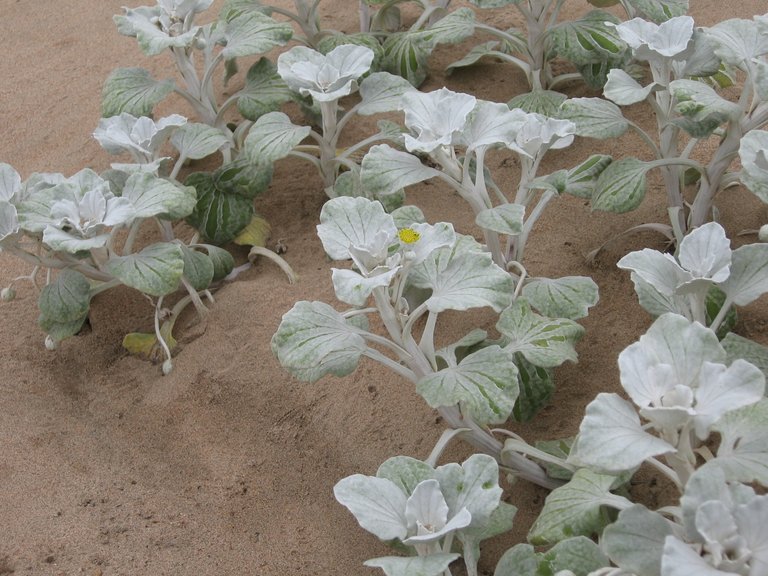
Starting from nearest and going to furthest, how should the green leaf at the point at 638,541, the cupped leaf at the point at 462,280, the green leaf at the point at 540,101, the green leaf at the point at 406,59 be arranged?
the green leaf at the point at 638,541, the cupped leaf at the point at 462,280, the green leaf at the point at 540,101, the green leaf at the point at 406,59

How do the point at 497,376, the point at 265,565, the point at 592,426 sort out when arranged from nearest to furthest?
1. the point at 592,426
2. the point at 497,376
3. the point at 265,565

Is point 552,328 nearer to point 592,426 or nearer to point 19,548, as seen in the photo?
point 592,426

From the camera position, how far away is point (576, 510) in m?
1.51

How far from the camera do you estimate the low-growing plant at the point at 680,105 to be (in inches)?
77.9

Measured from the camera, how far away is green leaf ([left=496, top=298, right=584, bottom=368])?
177 centimetres

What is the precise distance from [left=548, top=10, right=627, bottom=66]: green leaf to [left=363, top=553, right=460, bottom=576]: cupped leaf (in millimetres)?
1681

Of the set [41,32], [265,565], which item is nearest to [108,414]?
[265,565]

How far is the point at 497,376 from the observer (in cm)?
166

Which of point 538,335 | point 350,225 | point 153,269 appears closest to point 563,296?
point 538,335

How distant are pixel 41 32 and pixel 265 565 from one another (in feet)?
8.81

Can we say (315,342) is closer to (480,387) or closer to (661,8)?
(480,387)

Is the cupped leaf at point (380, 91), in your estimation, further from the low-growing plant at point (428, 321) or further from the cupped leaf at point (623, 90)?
the low-growing plant at point (428, 321)

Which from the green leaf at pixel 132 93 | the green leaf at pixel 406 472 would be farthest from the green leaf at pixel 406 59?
the green leaf at pixel 406 472

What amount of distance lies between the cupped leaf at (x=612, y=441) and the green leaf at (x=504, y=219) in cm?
61
